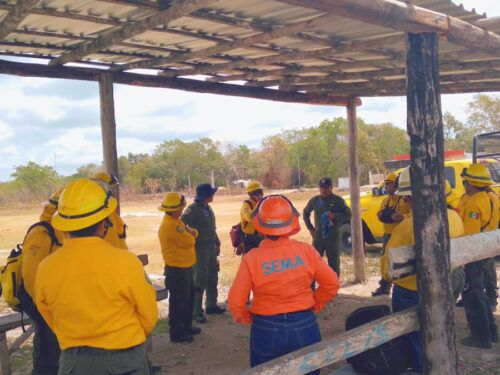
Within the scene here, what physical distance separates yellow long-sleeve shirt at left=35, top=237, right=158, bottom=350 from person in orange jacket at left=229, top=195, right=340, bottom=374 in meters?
0.78

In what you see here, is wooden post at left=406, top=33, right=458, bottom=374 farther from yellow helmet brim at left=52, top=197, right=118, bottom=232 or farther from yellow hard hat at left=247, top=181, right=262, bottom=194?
yellow hard hat at left=247, top=181, right=262, bottom=194

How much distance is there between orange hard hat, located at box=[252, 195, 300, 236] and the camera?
3.30 m

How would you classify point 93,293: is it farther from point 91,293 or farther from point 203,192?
point 203,192

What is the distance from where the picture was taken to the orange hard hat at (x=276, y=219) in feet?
10.8

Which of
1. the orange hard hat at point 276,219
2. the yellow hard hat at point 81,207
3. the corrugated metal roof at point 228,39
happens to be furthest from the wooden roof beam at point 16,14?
the orange hard hat at point 276,219

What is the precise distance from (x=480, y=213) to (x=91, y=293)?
14.3 ft

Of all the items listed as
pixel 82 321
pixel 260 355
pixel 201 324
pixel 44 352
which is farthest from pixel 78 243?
pixel 201 324

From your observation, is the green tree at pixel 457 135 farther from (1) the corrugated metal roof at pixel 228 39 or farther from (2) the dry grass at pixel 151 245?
(1) the corrugated metal roof at pixel 228 39

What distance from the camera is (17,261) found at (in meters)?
4.19

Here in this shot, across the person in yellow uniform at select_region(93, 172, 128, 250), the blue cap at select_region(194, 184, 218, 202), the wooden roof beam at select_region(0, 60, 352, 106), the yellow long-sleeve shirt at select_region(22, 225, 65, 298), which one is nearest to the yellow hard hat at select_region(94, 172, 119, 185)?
the person in yellow uniform at select_region(93, 172, 128, 250)

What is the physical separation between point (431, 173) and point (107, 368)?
2.61m

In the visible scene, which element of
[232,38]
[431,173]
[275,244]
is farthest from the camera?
[232,38]

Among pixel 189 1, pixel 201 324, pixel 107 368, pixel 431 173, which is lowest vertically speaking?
pixel 201 324

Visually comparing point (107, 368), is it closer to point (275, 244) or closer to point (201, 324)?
point (275, 244)
